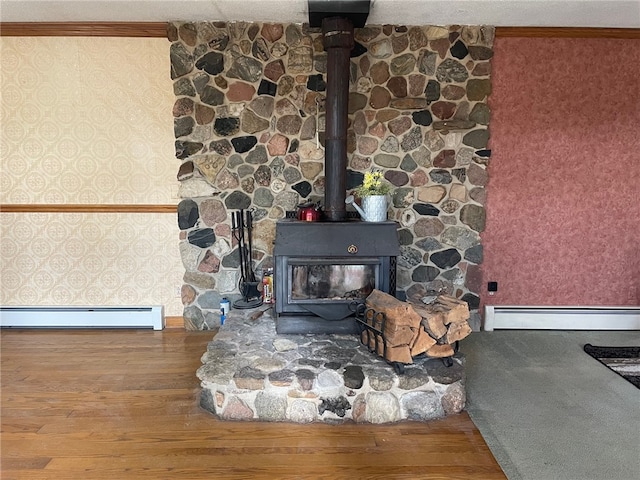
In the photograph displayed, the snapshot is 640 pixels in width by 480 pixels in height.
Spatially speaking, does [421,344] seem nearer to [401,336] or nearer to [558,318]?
[401,336]

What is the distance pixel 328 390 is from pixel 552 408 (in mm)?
1185

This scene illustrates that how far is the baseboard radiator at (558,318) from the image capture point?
3439 mm

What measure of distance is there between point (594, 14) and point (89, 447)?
3932 millimetres

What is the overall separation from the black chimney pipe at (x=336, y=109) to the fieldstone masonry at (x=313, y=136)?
403mm

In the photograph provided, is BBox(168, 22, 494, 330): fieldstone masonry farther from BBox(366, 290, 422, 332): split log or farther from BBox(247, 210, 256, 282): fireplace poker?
BBox(366, 290, 422, 332): split log

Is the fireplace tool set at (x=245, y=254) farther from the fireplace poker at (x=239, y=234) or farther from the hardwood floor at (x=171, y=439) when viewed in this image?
the hardwood floor at (x=171, y=439)

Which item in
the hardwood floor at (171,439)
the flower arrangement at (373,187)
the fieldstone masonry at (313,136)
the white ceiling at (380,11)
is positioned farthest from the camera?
the fieldstone masonry at (313,136)

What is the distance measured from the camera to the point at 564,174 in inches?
132

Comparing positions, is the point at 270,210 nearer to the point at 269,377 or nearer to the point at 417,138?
the point at 417,138

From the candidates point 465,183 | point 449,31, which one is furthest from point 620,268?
point 449,31

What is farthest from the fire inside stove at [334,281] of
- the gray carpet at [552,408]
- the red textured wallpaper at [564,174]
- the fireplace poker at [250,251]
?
the red textured wallpaper at [564,174]

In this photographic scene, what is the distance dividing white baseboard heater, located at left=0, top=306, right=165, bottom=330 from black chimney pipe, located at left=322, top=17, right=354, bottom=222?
1.65 m

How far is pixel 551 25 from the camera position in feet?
10.4

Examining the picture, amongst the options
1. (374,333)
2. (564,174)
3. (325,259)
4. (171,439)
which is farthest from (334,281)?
(564,174)
